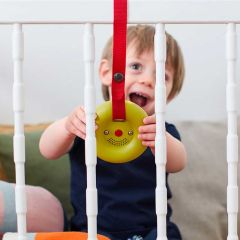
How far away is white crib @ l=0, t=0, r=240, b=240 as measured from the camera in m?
0.87

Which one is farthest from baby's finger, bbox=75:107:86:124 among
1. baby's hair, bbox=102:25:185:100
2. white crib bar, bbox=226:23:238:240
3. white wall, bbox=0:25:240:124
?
white wall, bbox=0:25:240:124

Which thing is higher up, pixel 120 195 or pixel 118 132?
pixel 118 132

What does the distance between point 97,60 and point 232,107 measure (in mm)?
917

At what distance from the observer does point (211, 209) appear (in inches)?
57.4

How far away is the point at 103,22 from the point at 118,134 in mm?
170

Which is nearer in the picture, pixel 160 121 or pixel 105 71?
pixel 160 121

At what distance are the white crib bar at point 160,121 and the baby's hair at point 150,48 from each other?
1.31ft

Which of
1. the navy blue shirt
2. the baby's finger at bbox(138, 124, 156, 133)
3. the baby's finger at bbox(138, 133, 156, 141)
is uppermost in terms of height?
the baby's finger at bbox(138, 124, 156, 133)

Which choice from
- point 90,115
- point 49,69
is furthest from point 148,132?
point 49,69

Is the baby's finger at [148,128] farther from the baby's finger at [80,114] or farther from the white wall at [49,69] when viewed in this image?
the white wall at [49,69]

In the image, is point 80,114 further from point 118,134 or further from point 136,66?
point 136,66
